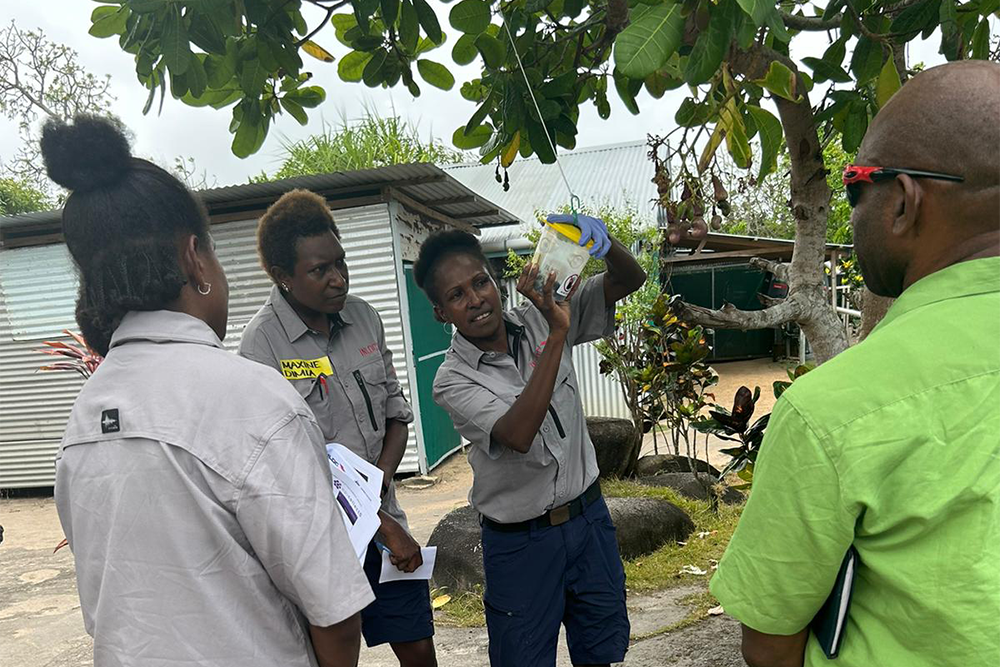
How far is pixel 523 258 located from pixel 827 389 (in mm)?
8562

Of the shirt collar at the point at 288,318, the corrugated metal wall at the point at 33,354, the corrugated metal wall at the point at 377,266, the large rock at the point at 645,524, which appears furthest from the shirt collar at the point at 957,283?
the corrugated metal wall at the point at 33,354

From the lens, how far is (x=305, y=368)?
7.26ft

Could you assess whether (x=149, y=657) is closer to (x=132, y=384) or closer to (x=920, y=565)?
(x=132, y=384)

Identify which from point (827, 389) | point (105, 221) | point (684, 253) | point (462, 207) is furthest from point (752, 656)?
point (684, 253)

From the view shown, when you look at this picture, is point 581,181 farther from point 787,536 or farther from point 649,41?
point 787,536

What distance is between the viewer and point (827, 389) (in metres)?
0.89

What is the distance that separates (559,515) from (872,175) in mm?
1430

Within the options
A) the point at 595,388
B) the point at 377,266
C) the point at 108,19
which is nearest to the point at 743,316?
the point at 108,19

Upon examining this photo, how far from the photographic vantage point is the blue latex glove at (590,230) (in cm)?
196

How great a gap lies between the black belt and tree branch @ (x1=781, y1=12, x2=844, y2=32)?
1592mm

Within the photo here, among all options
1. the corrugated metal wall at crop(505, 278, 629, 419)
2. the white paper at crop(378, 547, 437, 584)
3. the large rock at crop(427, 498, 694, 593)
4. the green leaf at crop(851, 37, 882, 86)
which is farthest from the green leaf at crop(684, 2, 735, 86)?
the corrugated metal wall at crop(505, 278, 629, 419)

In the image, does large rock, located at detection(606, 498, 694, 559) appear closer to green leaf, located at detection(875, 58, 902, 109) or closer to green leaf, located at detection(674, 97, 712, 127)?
green leaf, located at detection(674, 97, 712, 127)

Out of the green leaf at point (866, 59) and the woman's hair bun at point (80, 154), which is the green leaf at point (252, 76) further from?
the green leaf at point (866, 59)

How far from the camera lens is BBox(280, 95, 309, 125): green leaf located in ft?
7.54
